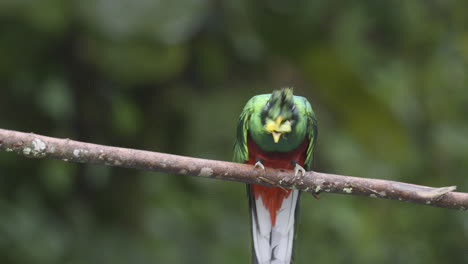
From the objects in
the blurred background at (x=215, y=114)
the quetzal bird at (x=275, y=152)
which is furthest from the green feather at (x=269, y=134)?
the blurred background at (x=215, y=114)

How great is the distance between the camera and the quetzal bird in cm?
276

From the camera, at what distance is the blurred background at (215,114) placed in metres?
3.99

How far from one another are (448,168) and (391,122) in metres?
0.63

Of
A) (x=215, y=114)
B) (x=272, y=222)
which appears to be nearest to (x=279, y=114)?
(x=272, y=222)

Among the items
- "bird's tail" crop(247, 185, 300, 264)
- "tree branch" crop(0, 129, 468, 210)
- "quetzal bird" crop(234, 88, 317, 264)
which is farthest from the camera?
"bird's tail" crop(247, 185, 300, 264)

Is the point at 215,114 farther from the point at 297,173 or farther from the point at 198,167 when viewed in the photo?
the point at 198,167

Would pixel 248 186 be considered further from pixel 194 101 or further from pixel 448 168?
pixel 448 168

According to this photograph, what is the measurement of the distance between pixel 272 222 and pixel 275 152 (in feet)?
1.49

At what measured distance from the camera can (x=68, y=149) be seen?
7.78ft

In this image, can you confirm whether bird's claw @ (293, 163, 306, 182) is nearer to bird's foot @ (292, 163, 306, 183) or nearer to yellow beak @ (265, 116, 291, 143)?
bird's foot @ (292, 163, 306, 183)

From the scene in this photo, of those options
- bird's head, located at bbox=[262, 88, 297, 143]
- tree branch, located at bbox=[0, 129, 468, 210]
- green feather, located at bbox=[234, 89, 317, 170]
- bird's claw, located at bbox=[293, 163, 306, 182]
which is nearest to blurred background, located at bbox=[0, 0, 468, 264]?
green feather, located at bbox=[234, 89, 317, 170]

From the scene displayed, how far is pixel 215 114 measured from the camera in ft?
14.6

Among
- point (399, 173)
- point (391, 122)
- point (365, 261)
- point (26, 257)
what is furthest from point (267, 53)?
point (26, 257)

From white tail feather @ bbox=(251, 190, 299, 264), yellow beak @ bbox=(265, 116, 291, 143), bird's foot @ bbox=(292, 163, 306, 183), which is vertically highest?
Result: yellow beak @ bbox=(265, 116, 291, 143)
